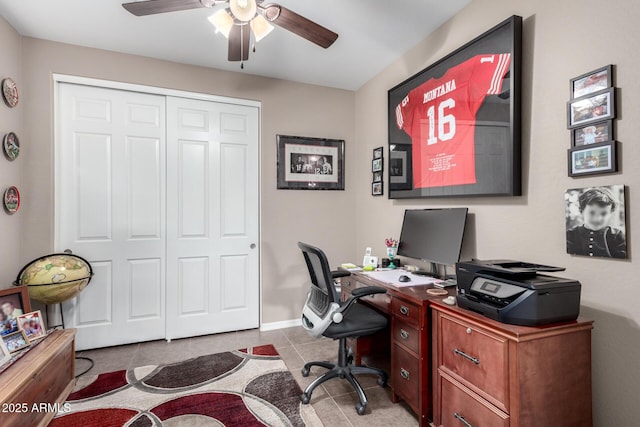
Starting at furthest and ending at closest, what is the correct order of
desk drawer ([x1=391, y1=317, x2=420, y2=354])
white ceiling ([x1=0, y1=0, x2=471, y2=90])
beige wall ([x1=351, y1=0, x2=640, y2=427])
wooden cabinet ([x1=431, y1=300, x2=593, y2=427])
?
white ceiling ([x1=0, y1=0, x2=471, y2=90]) → desk drawer ([x1=391, y1=317, x2=420, y2=354]) → beige wall ([x1=351, y1=0, x2=640, y2=427]) → wooden cabinet ([x1=431, y1=300, x2=593, y2=427])

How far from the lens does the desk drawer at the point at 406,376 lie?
1.84 metres

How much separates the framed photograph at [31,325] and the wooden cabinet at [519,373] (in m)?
2.62

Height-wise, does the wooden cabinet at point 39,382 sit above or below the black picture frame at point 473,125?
below

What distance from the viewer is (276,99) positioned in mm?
3471

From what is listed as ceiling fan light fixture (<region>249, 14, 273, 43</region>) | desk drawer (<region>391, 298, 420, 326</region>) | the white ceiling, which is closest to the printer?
desk drawer (<region>391, 298, 420, 326</region>)

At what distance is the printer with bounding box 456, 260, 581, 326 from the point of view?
1.31 m

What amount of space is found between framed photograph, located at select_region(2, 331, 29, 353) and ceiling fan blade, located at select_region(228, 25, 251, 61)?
231cm

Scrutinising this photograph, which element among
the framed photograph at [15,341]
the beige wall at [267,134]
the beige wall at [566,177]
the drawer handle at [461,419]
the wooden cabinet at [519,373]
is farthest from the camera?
the beige wall at [267,134]

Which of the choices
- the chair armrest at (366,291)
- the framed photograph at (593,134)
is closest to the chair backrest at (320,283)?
the chair armrest at (366,291)

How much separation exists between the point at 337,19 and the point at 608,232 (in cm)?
221

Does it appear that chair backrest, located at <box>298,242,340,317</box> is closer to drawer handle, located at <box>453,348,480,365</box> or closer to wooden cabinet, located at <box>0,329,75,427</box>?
drawer handle, located at <box>453,348,480,365</box>

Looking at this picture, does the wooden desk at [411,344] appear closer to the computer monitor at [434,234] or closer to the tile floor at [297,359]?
the tile floor at [297,359]

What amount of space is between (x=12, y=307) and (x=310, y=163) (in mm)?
2736

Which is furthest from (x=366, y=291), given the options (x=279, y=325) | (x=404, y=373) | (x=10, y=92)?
(x=10, y=92)
